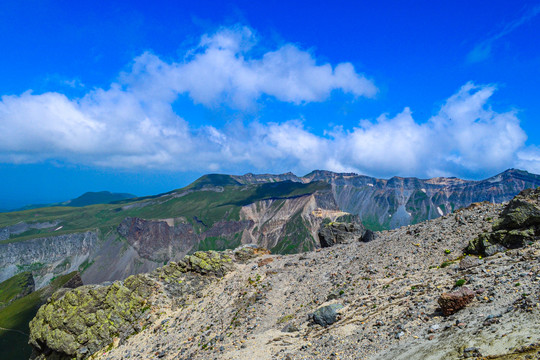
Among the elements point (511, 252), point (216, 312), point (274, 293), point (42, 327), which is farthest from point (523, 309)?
point (42, 327)

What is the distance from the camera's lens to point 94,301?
1455 inches

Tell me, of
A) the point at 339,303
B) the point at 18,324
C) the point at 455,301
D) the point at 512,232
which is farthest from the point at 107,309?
the point at 18,324

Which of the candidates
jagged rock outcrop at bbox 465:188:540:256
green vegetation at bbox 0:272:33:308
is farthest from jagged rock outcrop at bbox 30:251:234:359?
green vegetation at bbox 0:272:33:308

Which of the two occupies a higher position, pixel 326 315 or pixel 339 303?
pixel 339 303

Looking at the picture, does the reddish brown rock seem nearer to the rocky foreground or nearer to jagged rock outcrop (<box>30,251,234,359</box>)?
the rocky foreground

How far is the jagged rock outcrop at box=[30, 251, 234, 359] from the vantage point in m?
34.1

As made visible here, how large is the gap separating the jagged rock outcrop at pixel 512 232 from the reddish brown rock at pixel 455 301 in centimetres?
932

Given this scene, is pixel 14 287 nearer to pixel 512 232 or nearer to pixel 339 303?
pixel 339 303

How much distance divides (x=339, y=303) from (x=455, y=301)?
9618 mm

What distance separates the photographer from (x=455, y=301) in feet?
48.2

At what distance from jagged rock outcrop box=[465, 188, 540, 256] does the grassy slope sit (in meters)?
116

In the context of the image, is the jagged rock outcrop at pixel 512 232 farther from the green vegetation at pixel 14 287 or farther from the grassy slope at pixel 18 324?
the green vegetation at pixel 14 287

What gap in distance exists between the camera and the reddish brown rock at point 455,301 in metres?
14.6

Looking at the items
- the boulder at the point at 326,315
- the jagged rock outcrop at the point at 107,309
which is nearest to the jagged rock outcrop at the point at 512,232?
the boulder at the point at 326,315
